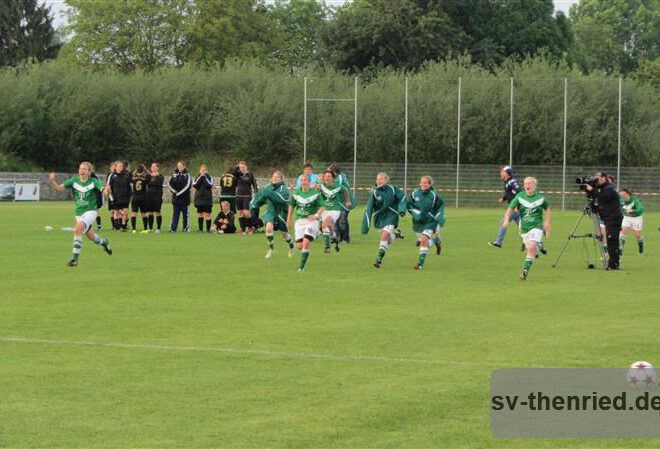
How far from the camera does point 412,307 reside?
61.5ft

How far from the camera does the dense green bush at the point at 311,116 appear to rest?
6594 cm

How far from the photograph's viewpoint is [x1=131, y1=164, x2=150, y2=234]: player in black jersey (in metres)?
38.6

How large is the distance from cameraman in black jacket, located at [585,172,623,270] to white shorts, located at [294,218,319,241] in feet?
17.8

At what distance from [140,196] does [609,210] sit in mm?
16665

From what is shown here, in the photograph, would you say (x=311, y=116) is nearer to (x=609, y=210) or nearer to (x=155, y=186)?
(x=155, y=186)

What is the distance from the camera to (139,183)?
1538 inches

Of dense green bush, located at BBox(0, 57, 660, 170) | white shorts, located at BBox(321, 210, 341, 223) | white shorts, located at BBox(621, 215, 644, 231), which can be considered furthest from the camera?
dense green bush, located at BBox(0, 57, 660, 170)

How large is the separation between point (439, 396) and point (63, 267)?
1473 centimetres

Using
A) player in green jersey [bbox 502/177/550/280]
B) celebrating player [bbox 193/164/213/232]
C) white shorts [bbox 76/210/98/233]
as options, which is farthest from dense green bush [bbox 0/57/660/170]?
white shorts [bbox 76/210/98/233]

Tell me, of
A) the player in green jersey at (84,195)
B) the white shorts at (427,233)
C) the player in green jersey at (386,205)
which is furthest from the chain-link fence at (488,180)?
the player in green jersey at (84,195)

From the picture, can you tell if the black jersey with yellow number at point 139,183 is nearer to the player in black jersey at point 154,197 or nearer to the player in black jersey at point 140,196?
the player in black jersey at point 140,196

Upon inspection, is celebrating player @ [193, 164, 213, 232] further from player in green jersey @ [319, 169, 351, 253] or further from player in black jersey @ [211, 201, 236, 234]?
player in green jersey @ [319, 169, 351, 253]

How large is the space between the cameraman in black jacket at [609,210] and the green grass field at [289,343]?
578 mm

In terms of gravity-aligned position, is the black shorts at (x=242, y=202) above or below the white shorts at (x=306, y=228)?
below
